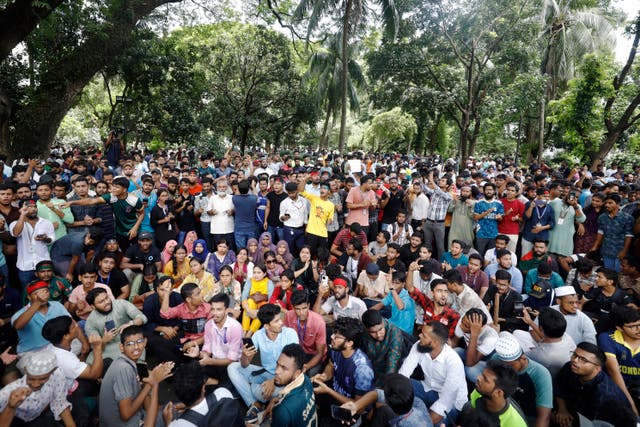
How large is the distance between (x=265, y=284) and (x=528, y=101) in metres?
13.0

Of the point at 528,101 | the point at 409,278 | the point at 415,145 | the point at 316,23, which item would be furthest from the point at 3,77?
the point at 415,145

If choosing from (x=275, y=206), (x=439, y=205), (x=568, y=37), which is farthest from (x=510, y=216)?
(x=568, y=37)

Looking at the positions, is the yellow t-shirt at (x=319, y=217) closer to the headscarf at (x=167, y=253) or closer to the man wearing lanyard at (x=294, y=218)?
the man wearing lanyard at (x=294, y=218)

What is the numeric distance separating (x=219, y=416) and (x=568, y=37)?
23261 millimetres

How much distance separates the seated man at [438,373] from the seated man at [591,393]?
0.94 m

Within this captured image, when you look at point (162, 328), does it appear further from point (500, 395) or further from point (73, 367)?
point (500, 395)

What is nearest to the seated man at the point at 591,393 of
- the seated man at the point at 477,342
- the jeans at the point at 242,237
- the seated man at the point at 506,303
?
the seated man at the point at 477,342

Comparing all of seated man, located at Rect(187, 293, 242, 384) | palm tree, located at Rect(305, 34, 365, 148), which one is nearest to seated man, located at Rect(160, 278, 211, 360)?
seated man, located at Rect(187, 293, 242, 384)

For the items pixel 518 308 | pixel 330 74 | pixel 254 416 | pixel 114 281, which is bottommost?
pixel 254 416

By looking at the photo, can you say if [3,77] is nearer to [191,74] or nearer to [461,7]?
[191,74]

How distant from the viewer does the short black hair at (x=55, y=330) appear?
10.2ft

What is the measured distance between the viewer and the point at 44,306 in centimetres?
367

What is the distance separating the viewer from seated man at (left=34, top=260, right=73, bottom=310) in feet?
13.8

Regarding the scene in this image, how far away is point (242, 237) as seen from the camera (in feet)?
21.3
